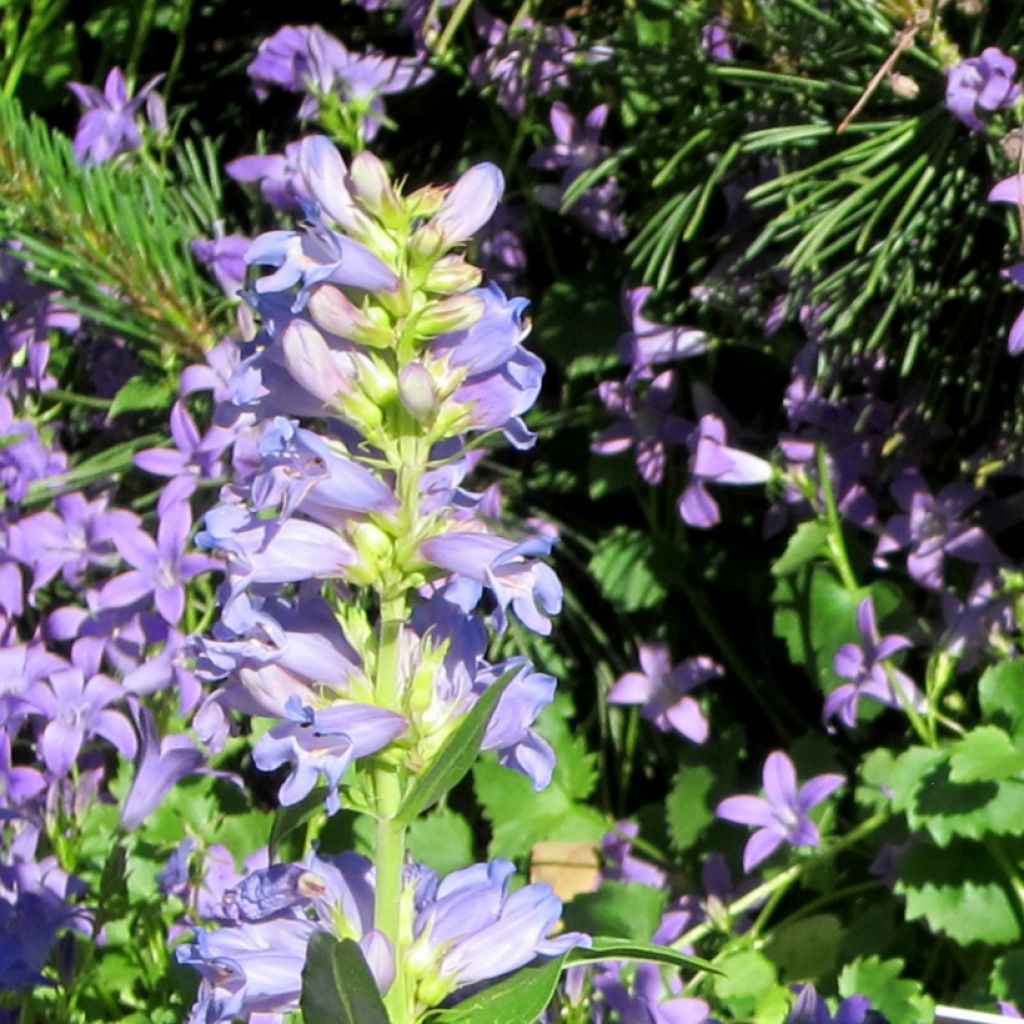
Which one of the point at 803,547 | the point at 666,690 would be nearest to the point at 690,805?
the point at 666,690

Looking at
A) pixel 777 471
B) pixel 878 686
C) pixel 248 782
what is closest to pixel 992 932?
pixel 878 686

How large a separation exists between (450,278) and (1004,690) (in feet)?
1.91

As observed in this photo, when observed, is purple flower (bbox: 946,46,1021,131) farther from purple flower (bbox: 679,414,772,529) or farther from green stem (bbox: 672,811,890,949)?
green stem (bbox: 672,811,890,949)

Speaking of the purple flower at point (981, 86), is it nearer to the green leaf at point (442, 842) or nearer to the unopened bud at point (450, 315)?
the unopened bud at point (450, 315)

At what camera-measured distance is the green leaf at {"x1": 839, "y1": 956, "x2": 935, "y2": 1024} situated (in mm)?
856

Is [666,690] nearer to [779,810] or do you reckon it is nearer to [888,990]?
[779,810]

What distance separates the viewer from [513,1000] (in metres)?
0.49

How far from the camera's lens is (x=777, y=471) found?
1.06 m

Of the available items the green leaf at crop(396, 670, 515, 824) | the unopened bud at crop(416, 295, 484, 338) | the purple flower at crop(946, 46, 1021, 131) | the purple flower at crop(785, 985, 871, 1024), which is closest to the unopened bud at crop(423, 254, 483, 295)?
the unopened bud at crop(416, 295, 484, 338)

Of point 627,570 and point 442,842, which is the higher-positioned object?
point 627,570

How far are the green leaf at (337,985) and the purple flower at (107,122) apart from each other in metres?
0.87

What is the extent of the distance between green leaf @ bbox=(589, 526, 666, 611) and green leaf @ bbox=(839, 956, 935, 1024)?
0.33m

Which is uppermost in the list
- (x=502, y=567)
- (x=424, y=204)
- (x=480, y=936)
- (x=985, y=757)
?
(x=424, y=204)

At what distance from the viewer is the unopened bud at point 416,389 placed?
0.49m
